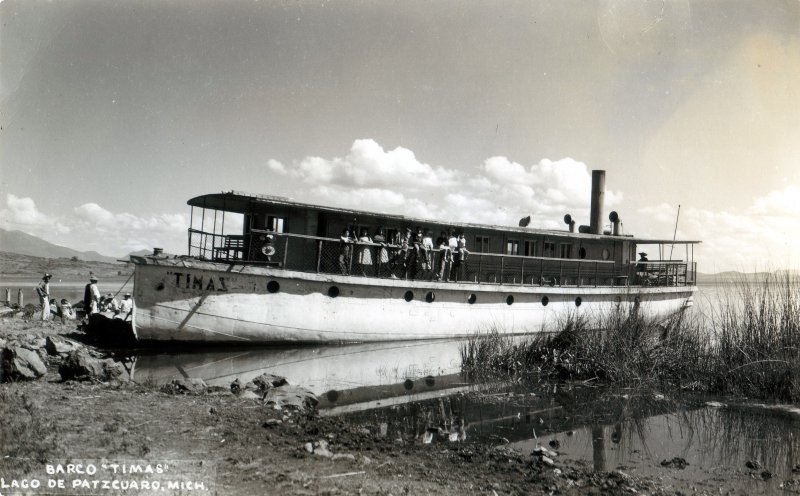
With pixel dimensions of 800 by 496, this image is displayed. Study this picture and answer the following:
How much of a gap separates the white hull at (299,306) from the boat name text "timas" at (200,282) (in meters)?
0.03

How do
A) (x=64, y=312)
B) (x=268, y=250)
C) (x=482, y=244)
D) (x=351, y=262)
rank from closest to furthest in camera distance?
(x=268, y=250) → (x=351, y=262) → (x=64, y=312) → (x=482, y=244)

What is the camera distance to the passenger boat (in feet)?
47.7

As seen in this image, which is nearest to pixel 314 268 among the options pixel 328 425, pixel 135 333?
pixel 135 333

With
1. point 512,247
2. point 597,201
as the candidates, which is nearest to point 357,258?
point 512,247

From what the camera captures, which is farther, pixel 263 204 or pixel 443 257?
pixel 443 257

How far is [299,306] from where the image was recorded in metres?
15.8

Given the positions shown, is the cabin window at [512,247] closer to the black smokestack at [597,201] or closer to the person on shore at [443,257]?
the person on shore at [443,257]

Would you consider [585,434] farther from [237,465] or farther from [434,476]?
[237,465]

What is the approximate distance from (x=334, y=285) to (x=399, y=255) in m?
2.65

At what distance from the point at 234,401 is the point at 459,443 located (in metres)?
3.59

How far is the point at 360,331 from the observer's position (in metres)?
16.8

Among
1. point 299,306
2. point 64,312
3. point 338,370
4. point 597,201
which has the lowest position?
point 338,370

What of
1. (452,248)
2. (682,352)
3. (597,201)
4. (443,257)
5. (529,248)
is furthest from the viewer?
(597,201)

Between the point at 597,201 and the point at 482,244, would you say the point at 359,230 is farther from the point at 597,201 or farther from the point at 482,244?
the point at 597,201
